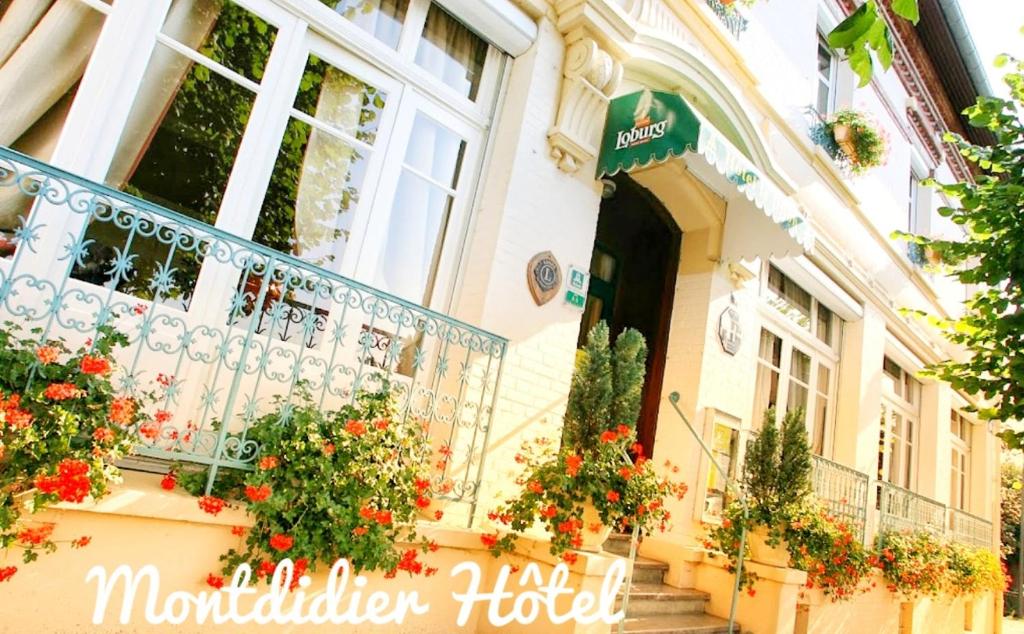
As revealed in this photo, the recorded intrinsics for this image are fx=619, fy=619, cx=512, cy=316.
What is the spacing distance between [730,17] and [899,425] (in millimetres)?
7568

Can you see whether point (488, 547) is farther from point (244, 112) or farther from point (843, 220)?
point (843, 220)

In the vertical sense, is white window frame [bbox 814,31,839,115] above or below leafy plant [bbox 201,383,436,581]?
above

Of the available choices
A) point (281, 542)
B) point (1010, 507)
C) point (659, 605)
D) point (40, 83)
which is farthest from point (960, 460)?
point (40, 83)

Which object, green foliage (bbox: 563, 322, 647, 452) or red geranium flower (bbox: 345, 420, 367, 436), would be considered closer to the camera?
red geranium flower (bbox: 345, 420, 367, 436)

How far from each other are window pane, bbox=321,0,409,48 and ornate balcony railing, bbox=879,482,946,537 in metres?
7.02

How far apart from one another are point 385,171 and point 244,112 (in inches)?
34.4

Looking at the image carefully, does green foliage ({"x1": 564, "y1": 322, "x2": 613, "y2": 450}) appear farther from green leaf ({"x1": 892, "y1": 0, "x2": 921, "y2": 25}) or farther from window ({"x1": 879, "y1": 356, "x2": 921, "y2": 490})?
window ({"x1": 879, "y1": 356, "x2": 921, "y2": 490})

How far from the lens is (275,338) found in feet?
11.4

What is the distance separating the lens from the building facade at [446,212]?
9.72 feet

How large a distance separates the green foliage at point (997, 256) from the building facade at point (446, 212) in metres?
1.58

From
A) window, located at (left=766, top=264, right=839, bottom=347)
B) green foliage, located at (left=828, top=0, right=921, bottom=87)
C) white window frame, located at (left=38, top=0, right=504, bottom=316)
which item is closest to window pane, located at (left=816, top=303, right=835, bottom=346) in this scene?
window, located at (left=766, top=264, right=839, bottom=347)

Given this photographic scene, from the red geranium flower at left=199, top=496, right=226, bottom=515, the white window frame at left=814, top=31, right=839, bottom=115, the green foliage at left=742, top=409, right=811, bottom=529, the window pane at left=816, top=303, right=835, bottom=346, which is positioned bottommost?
the red geranium flower at left=199, top=496, right=226, bottom=515

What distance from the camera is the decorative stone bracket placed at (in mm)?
4629

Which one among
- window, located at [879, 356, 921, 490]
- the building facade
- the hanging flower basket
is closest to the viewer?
the building facade
